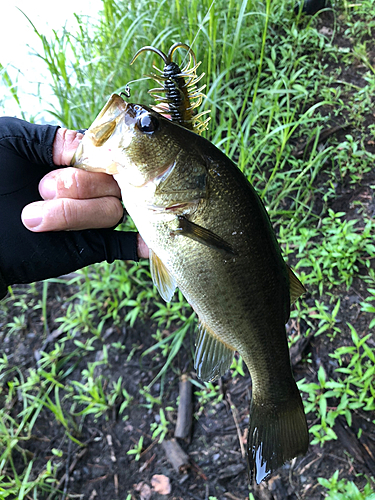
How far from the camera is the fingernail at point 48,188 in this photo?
157cm

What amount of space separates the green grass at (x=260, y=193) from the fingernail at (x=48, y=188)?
99 cm

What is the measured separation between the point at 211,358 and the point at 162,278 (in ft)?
1.40

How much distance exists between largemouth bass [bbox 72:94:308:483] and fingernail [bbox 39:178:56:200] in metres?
0.23

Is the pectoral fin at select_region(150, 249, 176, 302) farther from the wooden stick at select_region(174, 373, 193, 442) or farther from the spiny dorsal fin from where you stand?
the wooden stick at select_region(174, 373, 193, 442)

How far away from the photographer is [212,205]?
1.34m

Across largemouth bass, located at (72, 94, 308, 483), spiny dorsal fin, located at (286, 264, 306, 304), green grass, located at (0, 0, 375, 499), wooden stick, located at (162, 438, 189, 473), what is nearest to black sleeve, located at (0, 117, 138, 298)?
largemouth bass, located at (72, 94, 308, 483)

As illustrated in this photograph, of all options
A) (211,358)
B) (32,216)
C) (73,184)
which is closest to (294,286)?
(211,358)

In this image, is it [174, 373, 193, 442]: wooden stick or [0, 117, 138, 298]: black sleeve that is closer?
[0, 117, 138, 298]: black sleeve

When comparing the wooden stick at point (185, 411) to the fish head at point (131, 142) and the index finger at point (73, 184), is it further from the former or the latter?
the fish head at point (131, 142)

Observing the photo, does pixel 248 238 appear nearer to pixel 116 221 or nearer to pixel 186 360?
pixel 116 221

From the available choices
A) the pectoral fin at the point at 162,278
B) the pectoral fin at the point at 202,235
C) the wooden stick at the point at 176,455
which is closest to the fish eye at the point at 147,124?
the pectoral fin at the point at 202,235

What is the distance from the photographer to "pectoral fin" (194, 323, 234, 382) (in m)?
1.60

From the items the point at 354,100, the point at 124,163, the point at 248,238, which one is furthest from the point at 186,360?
the point at 354,100

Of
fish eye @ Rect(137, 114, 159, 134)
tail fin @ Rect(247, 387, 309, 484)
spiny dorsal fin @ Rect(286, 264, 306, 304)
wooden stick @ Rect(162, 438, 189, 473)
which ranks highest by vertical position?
fish eye @ Rect(137, 114, 159, 134)
